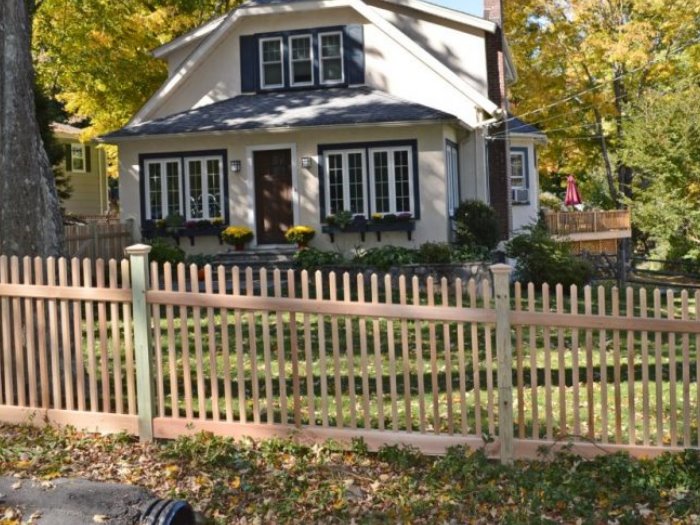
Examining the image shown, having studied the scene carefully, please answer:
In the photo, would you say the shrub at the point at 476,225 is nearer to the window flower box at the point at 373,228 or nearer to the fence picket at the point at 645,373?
the window flower box at the point at 373,228

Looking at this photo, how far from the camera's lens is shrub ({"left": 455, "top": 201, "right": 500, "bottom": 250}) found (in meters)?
19.8

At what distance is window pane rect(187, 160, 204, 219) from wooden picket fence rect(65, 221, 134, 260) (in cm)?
159

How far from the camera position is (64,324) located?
7352 millimetres

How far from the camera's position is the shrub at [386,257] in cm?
1788

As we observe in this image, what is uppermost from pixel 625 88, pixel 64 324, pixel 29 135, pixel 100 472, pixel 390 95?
pixel 625 88

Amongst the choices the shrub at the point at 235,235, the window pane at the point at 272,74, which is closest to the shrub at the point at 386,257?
the shrub at the point at 235,235

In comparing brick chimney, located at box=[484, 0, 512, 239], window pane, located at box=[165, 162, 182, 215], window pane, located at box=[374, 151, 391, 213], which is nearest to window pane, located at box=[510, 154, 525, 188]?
brick chimney, located at box=[484, 0, 512, 239]

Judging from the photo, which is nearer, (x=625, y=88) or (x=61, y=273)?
(x=61, y=273)

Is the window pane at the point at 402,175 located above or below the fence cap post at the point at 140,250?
above

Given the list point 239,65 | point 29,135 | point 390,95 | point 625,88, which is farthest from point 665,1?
point 29,135

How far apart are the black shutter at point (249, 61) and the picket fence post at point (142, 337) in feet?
50.6

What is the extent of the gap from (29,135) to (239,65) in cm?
1368

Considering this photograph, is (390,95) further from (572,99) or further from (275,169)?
(572,99)

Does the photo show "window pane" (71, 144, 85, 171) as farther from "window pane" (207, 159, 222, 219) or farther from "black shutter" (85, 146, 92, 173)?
"window pane" (207, 159, 222, 219)
